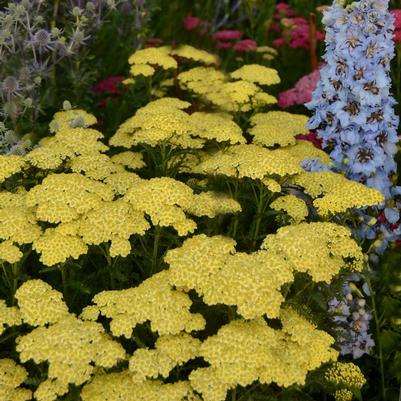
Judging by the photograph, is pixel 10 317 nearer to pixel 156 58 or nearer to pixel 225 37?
pixel 156 58

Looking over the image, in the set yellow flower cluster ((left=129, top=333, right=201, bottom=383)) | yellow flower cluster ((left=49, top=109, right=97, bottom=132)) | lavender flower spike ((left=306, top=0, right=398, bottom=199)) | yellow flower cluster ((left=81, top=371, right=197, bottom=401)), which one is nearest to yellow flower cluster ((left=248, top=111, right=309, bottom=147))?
lavender flower spike ((left=306, top=0, right=398, bottom=199))

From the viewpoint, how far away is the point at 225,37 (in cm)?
432

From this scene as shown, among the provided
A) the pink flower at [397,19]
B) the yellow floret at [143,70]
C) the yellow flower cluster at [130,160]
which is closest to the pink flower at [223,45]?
the yellow floret at [143,70]

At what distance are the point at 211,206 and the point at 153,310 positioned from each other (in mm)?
550

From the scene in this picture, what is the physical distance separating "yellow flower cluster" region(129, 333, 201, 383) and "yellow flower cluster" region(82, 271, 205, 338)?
0.04 metres

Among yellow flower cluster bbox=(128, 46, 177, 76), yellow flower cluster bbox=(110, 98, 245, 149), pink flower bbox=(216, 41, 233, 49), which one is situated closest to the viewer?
yellow flower cluster bbox=(110, 98, 245, 149)

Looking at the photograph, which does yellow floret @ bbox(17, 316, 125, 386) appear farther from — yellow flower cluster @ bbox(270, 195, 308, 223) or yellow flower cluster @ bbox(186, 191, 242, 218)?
yellow flower cluster @ bbox(270, 195, 308, 223)

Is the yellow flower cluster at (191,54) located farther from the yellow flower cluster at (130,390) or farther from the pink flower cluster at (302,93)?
the yellow flower cluster at (130,390)

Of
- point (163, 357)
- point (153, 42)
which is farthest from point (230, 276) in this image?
point (153, 42)

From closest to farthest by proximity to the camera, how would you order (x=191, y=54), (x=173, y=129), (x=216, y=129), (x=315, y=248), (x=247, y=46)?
(x=315, y=248) < (x=173, y=129) < (x=216, y=129) < (x=191, y=54) < (x=247, y=46)

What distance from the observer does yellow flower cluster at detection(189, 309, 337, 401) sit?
2004 mm

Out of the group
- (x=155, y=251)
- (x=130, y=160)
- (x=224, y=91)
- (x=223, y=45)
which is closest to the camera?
(x=155, y=251)

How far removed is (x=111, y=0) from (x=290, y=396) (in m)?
2.10

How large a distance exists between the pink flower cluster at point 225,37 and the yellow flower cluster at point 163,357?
7.85ft
